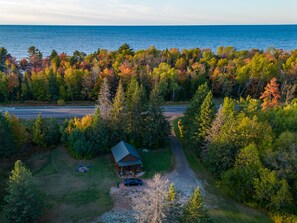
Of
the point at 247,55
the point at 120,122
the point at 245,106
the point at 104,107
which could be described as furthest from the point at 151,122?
the point at 247,55

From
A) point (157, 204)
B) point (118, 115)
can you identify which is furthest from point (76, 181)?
point (157, 204)

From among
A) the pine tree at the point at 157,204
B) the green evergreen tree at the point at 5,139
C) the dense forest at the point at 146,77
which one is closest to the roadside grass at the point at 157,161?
the pine tree at the point at 157,204

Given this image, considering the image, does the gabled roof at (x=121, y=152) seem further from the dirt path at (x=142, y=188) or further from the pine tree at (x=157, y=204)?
the pine tree at (x=157, y=204)

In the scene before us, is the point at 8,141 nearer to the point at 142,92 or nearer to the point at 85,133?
the point at 85,133

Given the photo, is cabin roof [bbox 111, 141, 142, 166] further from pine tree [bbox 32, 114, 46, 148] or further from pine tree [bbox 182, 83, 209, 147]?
pine tree [bbox 32, 114, 46, 148]

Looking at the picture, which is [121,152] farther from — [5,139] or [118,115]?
[5,139]

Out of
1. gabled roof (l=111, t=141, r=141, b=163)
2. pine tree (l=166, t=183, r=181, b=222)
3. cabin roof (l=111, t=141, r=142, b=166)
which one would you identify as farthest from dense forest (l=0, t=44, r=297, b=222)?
pine tree (l=166, t=183, r=181, b=222)

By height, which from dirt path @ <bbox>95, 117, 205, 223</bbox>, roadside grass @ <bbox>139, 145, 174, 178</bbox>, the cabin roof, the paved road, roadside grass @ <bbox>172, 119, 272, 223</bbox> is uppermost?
the paved road
